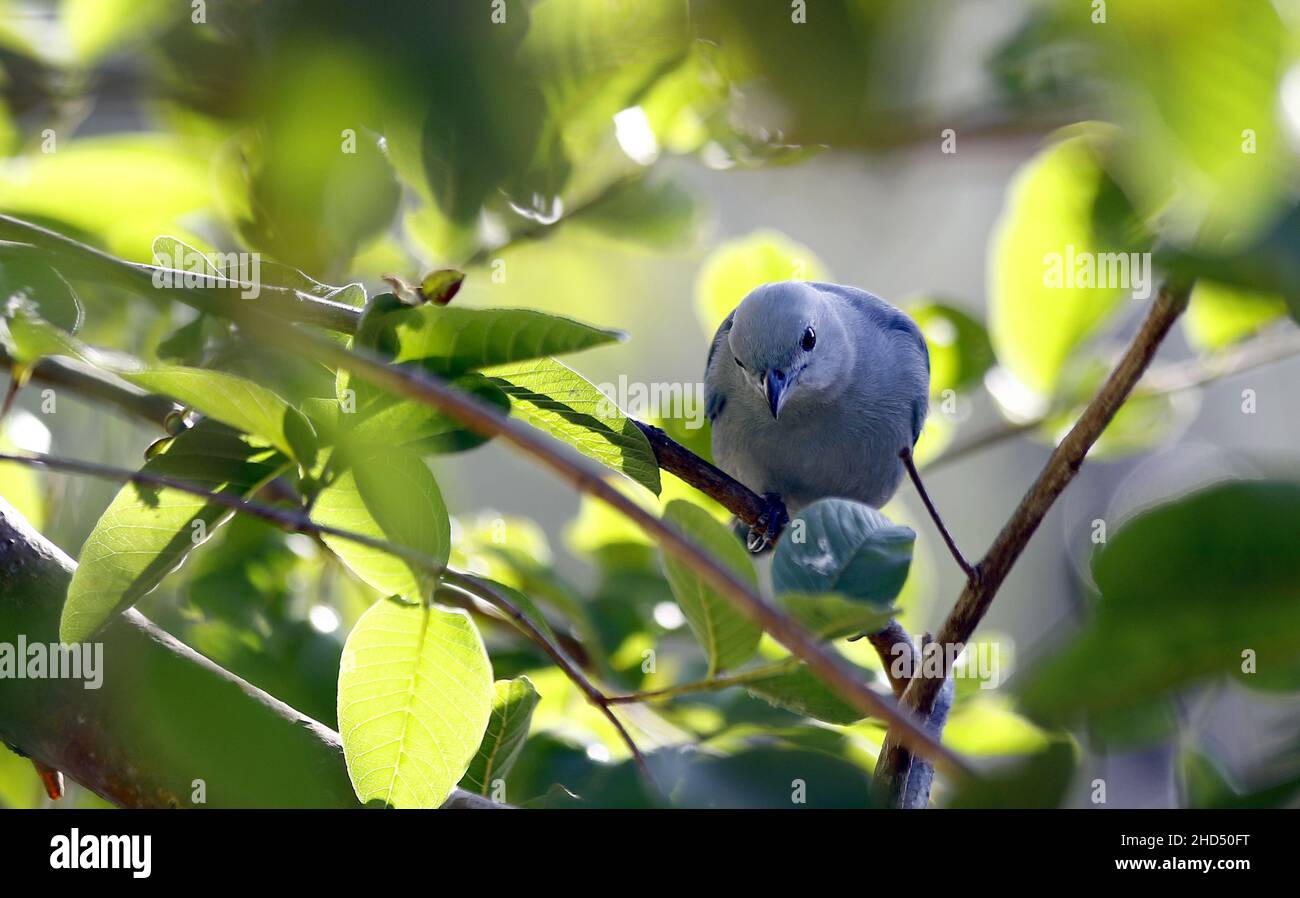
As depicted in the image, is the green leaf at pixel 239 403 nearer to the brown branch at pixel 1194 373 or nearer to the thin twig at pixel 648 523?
the thin twig at pixel 648 523

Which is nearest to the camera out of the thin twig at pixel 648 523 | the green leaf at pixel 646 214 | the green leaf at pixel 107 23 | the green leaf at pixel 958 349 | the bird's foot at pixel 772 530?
the thin twig at pixel 648 523

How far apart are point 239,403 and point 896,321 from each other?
1806 mm

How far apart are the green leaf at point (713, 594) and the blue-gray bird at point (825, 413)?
136 cm

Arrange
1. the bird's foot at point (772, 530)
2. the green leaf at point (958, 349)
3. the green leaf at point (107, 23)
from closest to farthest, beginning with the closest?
the green leaf at point (107, 23)
the green leaf at point (958, 349)
the bird's foot at point (772, 530)

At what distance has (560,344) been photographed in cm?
72

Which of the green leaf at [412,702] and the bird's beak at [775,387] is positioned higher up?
the bird's beak at [775,387]

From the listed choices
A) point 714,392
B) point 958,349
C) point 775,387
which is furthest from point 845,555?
point 714,392

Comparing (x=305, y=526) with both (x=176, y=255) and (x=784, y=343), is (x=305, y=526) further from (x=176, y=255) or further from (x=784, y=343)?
(x=784, y=343)

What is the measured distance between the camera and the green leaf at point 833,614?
0.62 metres

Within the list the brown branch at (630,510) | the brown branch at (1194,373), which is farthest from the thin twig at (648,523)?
the brown branch at (1194,373)

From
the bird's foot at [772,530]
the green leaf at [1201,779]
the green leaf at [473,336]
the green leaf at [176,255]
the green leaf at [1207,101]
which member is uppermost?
the bird's foot at [772,530]

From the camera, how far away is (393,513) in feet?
2.51
